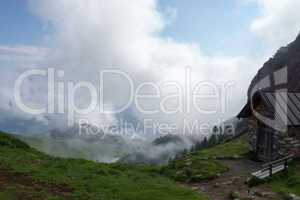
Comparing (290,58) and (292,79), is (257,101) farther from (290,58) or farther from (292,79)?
(290,58)

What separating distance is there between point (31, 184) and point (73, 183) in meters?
2.27

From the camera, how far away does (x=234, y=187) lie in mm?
21422

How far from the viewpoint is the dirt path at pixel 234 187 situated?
19184mm

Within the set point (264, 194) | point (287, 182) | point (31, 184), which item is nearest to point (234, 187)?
point (264, 194)

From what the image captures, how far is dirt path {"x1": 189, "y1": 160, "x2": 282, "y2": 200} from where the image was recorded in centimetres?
1918

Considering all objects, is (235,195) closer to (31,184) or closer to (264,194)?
(264,194)

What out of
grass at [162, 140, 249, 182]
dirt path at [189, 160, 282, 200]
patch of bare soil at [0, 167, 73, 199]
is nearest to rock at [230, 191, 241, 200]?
dirt path at [189, 160, 282, 200]

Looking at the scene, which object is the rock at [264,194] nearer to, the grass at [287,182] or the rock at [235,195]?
the grass at [287,182]

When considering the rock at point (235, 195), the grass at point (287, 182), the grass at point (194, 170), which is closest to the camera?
the rock at point (235, 195)

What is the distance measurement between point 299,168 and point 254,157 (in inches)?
292

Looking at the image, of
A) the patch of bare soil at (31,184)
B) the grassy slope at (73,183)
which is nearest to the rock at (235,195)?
the grassy slope at (73,183)

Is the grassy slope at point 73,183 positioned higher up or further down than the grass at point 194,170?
higher up

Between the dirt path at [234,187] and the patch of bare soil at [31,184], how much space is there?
816 centimetres

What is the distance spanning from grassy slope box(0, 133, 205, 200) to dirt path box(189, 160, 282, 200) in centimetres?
184
